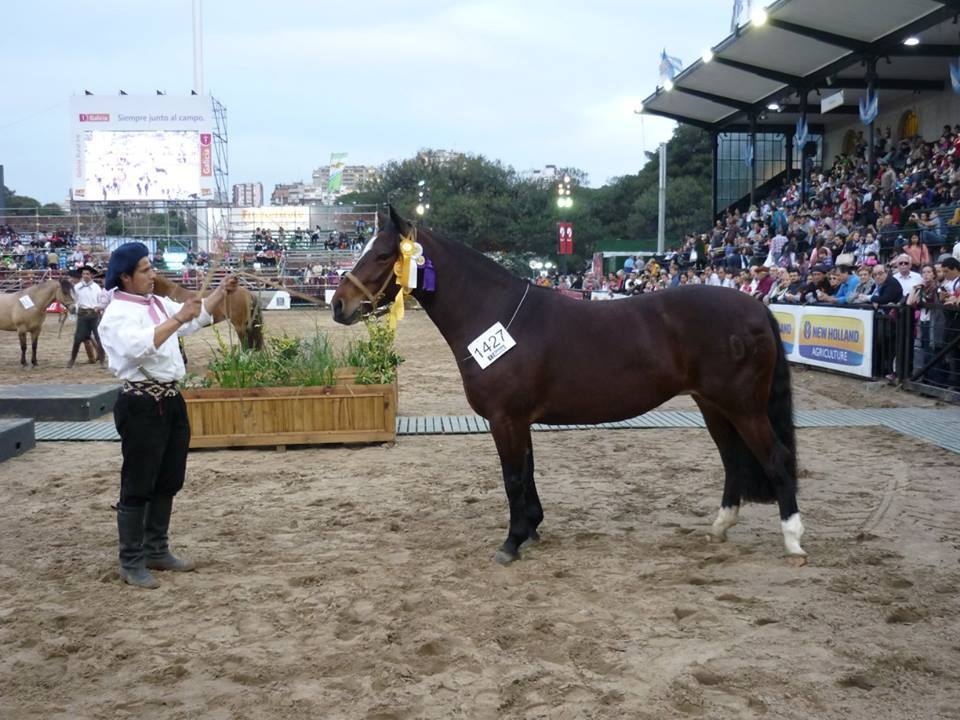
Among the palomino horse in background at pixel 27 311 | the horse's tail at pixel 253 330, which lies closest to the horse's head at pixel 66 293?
the palomino horse in background at pixel 27 311

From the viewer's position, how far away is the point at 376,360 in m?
8.67

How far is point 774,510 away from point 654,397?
5.41ft

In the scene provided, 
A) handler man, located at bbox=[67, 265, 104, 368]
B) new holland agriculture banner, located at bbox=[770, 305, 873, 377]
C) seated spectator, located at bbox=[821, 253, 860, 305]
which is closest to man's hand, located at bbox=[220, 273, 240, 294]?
new holland agriculture banner, located at bbox=[770, 305, 873, 377]

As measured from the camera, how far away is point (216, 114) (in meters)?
46.5

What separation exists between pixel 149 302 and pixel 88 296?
402 inches

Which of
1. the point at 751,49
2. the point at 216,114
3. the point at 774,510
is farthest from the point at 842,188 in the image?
the point at 216,114

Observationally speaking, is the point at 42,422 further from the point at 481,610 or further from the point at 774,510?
the point at 774,510

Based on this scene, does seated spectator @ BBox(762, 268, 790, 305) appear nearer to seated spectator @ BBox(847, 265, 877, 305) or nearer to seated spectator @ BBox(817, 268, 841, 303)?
seated spectator @ BBox(817, 268, 841, 303)

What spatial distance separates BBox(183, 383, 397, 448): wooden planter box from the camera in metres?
8.08

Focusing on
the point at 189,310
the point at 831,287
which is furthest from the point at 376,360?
the point at 831,287

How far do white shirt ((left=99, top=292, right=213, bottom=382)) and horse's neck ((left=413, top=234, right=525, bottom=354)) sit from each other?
4.52ft

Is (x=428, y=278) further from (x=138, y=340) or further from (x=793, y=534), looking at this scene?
(x=793, y=534)

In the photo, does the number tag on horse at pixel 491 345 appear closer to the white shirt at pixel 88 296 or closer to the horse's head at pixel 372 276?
the horse's head at pixel 372 276

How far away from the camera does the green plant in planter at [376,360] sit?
843 centimetres
